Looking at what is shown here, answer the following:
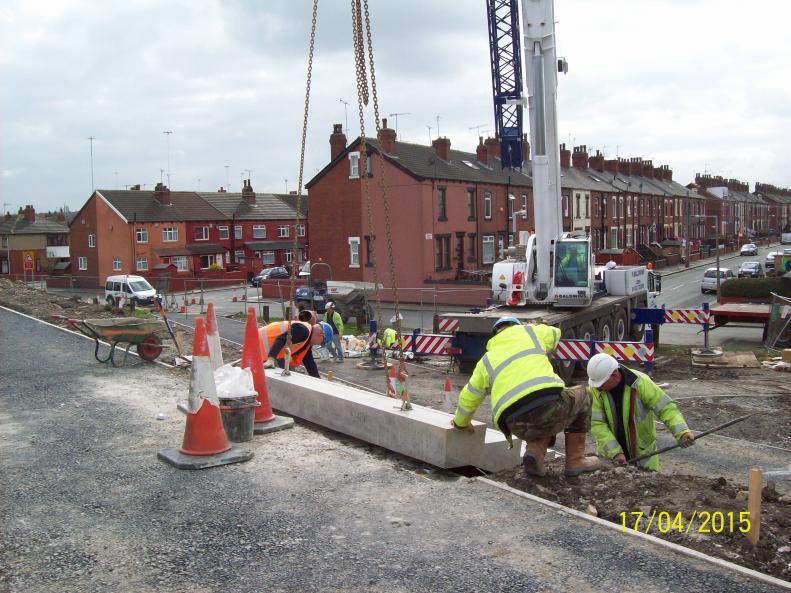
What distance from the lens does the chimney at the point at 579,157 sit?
219 feet

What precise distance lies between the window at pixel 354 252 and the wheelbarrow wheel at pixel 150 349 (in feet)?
96.2

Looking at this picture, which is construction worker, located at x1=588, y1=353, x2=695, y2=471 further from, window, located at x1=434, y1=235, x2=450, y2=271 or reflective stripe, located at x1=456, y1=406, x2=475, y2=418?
window, located at x1=434, y1=235, x2=450, y2=271

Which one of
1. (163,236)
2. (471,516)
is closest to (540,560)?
(471,516)

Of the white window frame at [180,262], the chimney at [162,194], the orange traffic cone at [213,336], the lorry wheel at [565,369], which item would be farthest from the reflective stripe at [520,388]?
the chimney at [162,194]

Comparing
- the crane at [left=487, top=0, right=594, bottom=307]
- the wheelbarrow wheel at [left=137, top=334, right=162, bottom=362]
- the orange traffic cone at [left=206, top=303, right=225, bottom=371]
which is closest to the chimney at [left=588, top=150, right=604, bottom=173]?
the crane at [left=487, top=0, right=594, bottom=307]

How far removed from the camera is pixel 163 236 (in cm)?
5888

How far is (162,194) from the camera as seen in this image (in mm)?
60531

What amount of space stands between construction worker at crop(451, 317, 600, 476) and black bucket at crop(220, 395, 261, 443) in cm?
269

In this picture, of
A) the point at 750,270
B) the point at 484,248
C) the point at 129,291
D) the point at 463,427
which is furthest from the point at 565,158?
the point at 463,427

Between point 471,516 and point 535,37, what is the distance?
1424 cm

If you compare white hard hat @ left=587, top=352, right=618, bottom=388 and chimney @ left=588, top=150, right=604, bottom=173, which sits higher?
chimney @ left=588, top=150, right=604, bottom=173

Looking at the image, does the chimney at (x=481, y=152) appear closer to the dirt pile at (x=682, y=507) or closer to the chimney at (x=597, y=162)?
the chimney at (x=597, y=162)

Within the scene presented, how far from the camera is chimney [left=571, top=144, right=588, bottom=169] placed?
219 feet

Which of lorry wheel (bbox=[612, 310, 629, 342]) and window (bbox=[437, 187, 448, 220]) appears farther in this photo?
window (bbox=[437, 187, 448, 220])
